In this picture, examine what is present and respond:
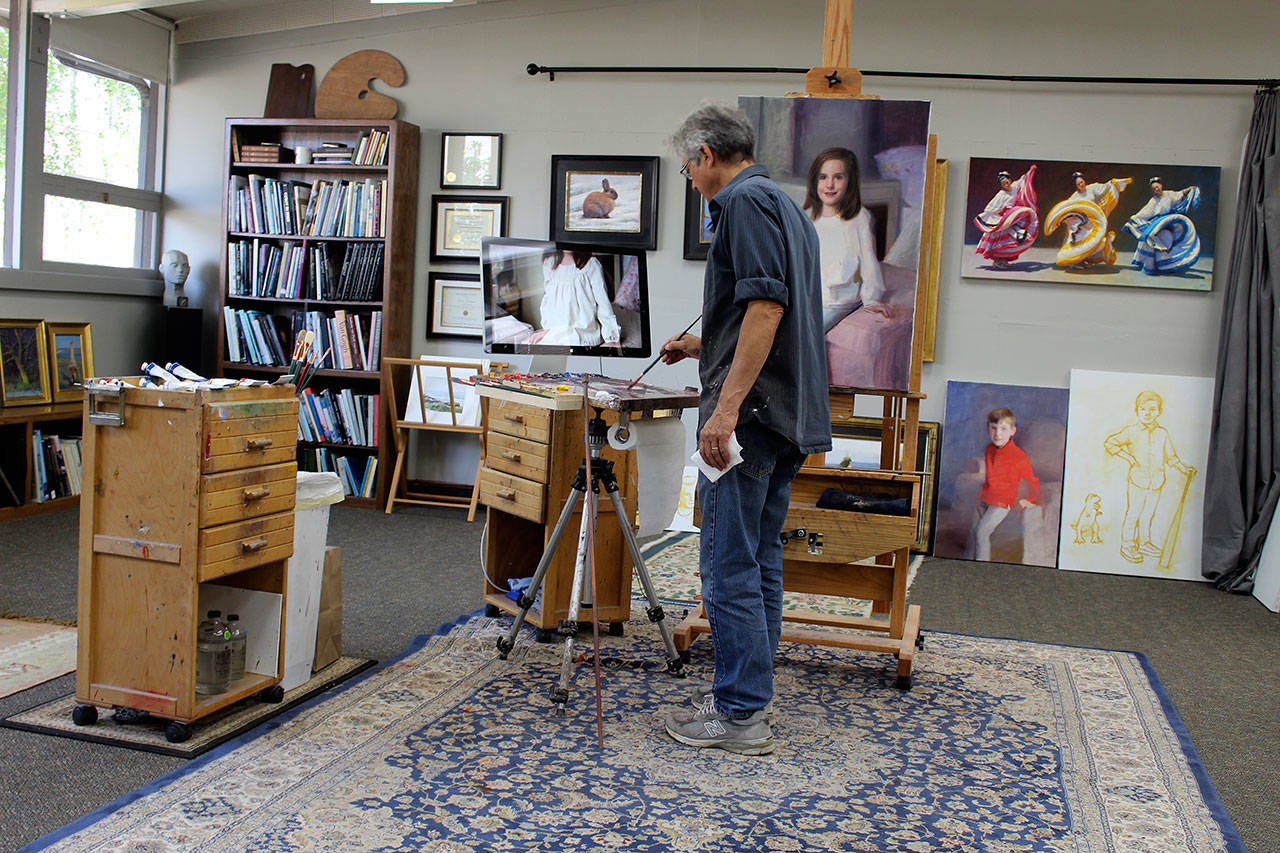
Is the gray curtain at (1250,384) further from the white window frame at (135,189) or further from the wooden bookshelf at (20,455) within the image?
the white window frame at (135,189)

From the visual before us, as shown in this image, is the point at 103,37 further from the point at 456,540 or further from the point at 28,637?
the point at 28,637

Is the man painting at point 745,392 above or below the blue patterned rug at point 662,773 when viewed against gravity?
above

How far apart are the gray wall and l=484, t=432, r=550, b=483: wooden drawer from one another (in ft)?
4.58

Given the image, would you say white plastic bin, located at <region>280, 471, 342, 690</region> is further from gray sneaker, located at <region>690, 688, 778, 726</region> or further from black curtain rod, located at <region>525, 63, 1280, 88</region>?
black curtain rod, located at <region>525, 63, 1280, 88</region>

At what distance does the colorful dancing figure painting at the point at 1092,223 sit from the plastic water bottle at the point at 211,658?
3.97m

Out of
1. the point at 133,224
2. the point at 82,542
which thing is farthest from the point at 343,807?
the point at 133,224

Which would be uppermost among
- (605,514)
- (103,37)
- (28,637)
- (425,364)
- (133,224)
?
(103,37)

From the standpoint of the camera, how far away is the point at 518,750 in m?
2.64

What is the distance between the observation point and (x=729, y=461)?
2627 mm

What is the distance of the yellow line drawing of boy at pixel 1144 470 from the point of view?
5262mm

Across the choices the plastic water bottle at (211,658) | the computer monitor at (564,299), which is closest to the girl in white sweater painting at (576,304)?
the computer monitor at (564,299)

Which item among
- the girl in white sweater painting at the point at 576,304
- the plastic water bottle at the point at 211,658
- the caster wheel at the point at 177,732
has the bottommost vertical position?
the caster wheel at the point at 177,732

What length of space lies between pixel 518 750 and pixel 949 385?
3.49 metres

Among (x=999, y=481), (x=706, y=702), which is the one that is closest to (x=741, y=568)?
(x=706, y=702)
